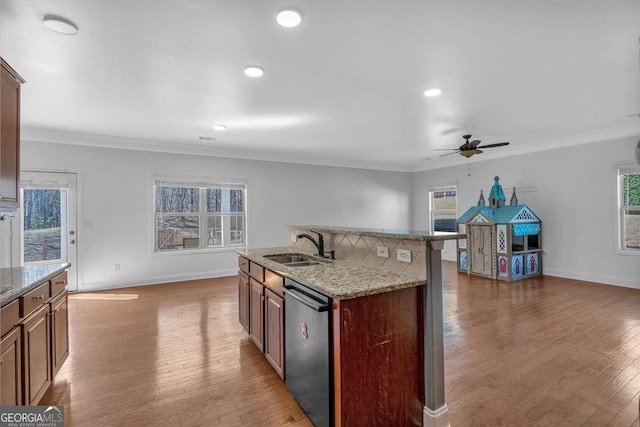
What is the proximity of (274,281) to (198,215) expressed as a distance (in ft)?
14.2

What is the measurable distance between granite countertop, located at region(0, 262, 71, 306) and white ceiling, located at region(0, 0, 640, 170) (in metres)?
1.71

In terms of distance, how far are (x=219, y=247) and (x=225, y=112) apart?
3149 mm

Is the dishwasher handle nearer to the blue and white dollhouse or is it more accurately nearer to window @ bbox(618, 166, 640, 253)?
the blue and white dollhouse

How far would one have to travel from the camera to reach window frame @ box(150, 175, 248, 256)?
5656 mm

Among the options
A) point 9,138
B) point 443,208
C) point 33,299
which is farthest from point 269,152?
point 33,299

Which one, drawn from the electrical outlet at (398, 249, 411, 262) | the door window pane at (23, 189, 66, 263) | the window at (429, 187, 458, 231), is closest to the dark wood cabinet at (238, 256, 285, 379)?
the electrical outlet at (398, 249, 411, 262)

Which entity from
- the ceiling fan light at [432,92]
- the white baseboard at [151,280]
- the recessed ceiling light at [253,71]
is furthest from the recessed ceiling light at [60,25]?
the white baseboard at [151,280]

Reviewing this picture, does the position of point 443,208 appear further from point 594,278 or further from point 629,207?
point 629,207

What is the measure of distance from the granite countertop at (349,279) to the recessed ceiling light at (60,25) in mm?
2152

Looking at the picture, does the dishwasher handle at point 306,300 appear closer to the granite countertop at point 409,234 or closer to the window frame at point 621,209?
the granite countertop at point 409,234

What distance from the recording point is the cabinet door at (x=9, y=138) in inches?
76.3

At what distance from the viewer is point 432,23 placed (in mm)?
2133

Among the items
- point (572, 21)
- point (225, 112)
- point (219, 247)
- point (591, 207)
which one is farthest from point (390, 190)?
point (572, 21)

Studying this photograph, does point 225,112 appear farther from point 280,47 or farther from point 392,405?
point 392,405
